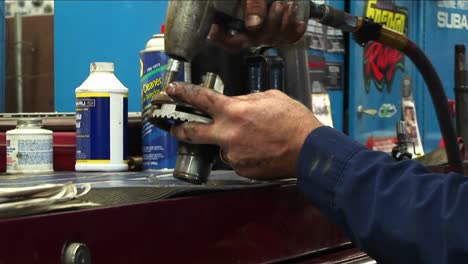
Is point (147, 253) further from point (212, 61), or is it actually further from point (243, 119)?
point (212, 61)

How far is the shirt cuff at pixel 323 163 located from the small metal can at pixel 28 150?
0.43 m

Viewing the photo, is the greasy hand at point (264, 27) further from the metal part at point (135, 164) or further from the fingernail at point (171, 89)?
the metal part at point (135, 164)

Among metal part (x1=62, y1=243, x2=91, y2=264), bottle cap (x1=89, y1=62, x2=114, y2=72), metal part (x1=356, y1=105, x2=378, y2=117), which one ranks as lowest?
metal part (x1=62, y1=243, x2=91, y2=264)

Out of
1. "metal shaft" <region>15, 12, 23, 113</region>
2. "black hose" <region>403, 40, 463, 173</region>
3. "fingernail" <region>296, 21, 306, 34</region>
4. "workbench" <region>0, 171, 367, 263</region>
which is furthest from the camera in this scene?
"metal shaft" <region>15, 12, 23, 113</region>

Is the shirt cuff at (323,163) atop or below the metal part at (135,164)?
atop

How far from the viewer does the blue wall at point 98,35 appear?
194 centimetres

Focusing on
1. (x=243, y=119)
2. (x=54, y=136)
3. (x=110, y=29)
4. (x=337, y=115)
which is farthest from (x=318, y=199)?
(x=337, y=115)

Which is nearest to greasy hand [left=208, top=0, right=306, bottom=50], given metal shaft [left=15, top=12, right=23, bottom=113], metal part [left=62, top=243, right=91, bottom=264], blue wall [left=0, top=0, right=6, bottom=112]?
metal part [left=62, top=243, right=91, bottom=264]

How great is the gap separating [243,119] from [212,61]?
0.75 feet

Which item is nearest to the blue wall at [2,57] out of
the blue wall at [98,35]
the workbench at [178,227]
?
the blue wall at [98,35]

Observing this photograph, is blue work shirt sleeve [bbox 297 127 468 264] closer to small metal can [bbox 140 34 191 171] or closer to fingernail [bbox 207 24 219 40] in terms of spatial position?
fingernail [bbox 207 24 219 40]

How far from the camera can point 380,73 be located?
2.69 m

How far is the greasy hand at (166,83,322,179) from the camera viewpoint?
619mm

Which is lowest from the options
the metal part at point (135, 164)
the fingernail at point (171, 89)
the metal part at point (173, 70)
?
the metal part at point (135, 164)
